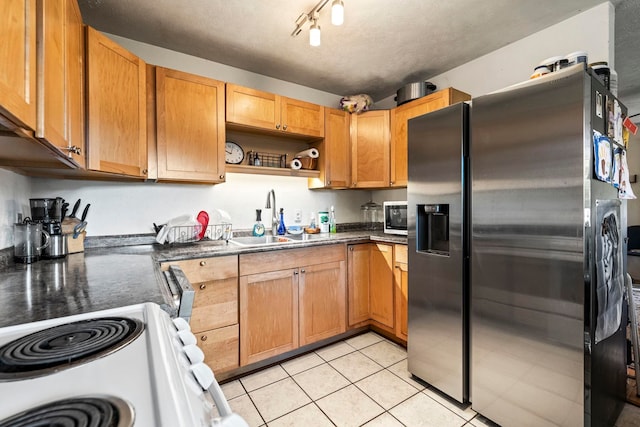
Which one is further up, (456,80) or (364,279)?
(456,80)

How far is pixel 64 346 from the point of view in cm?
58

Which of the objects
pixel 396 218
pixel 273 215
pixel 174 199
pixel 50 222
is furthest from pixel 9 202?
pixel 396 218

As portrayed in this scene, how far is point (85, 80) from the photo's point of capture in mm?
1484

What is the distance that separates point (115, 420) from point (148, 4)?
222cm

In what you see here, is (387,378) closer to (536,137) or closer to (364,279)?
(364,279)

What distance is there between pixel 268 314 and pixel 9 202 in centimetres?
155

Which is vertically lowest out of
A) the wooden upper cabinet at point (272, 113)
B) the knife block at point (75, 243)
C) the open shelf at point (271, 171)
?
the knife block at point (75, 243)

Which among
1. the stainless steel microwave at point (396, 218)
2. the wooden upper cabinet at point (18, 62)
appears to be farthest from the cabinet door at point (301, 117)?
the wooden upper cabinet at point (18, 62)

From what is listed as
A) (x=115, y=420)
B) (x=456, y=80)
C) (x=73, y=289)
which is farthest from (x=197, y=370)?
(x=456, y=80)

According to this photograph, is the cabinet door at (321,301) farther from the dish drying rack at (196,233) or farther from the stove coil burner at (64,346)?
the stove coil burner at (64,346)

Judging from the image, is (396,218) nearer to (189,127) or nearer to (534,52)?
(534,52)

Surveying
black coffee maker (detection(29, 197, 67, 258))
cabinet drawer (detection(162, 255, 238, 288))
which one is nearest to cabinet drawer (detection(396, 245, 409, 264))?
cabinet drawer (detection(162, 255, 238, 288))

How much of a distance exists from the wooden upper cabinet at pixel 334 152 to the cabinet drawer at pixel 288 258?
29.2 inches

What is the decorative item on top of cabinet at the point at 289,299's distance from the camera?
1946 mm
